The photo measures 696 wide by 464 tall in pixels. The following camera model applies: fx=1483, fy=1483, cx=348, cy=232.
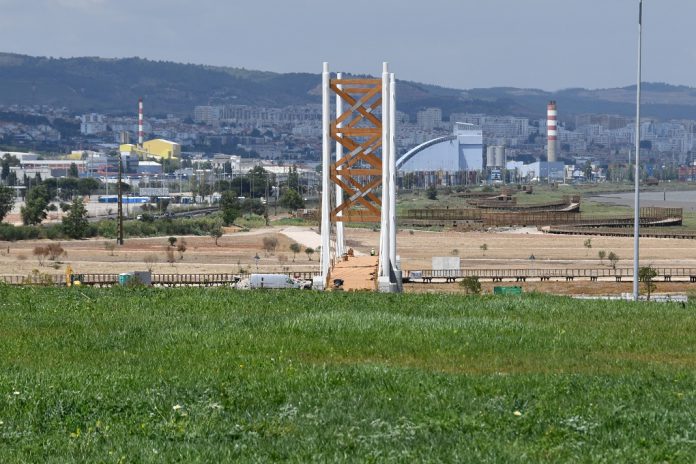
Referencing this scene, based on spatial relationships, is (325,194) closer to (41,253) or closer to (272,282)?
(272,282)

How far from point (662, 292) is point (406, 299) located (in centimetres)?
2504

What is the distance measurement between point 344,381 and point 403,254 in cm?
6233

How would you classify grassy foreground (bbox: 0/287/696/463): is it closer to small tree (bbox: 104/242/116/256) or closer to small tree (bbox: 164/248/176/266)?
small tree (bbox: 164/248/176/266)

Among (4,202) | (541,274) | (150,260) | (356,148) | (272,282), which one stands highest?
(356,148)

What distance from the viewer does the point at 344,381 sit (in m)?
15.2

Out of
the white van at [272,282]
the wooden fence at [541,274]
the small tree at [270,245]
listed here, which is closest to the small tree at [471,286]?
the white van at [272,282]

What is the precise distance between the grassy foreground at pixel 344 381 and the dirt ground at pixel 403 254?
2794cm

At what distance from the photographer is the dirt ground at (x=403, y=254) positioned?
62.4m

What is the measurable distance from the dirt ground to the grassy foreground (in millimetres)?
27935

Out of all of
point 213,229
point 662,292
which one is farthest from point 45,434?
point 213,229

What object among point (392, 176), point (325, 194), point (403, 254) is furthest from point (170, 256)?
point (392, 176)

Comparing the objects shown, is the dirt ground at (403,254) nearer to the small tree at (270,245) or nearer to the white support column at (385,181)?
the small tree at (270,245)

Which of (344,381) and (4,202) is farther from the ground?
(344,381)

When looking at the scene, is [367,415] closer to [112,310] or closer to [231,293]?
A: [112,310]
